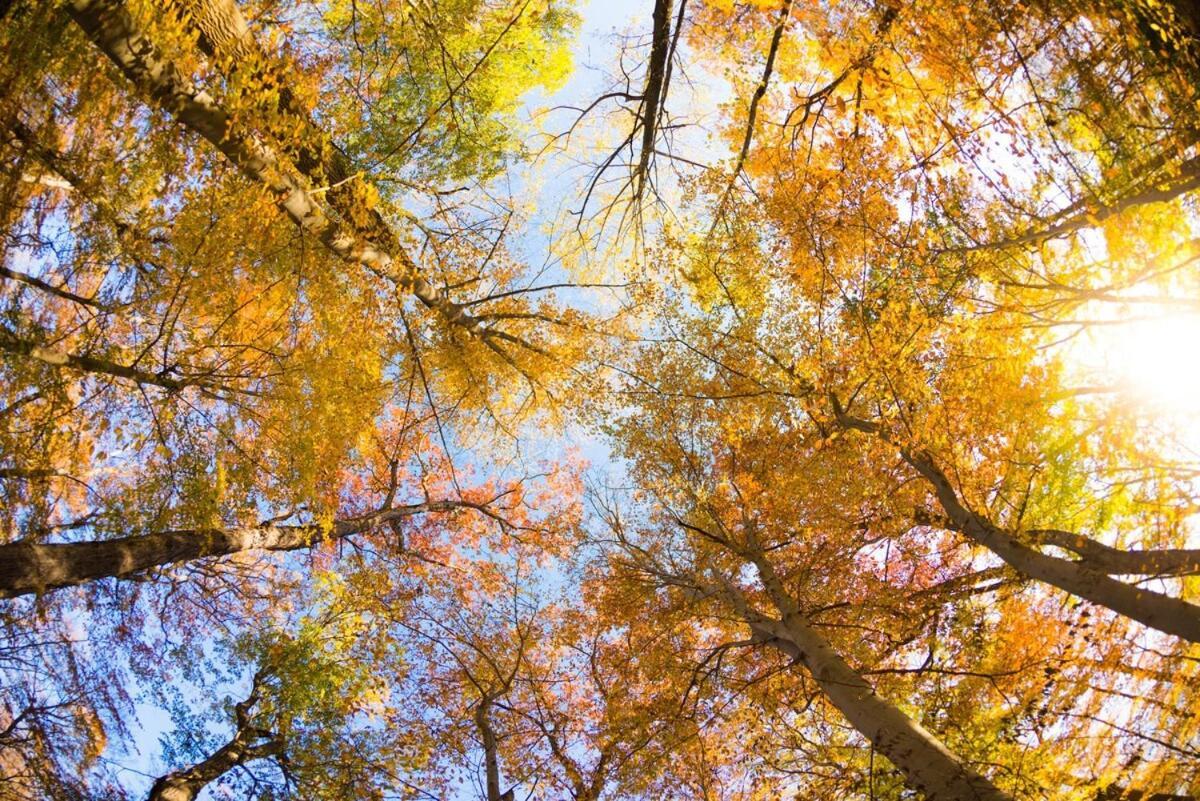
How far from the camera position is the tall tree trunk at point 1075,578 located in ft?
12.2

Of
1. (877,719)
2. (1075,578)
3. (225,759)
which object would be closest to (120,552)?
(225,759)

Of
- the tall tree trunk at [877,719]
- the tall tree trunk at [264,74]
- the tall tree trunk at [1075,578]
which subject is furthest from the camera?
the tall tree trunk at [877,719]

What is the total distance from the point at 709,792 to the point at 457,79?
36.1 ft

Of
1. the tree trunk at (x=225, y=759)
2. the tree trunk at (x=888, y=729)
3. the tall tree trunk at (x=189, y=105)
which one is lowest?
the tree trunk at (x=888, y=729)

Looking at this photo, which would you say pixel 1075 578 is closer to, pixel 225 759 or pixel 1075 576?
pixel 1075 576

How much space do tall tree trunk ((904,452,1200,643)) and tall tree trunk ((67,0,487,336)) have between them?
5676 mm

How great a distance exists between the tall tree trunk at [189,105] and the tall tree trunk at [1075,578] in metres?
5.68

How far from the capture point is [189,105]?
4145mm

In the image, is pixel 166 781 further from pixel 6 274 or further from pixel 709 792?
pixel 709 792

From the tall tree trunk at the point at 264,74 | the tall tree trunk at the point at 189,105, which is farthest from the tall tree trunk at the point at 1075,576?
the tall tree trunk at the point at 189,105

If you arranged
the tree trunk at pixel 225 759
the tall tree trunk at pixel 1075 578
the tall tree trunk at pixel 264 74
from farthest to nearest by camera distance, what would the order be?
the tree trunk at pixel 225 759
the tall tree trunk at pixel 264 74
the tall tree trunk at pixel 1075 578

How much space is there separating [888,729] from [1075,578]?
6.26ft

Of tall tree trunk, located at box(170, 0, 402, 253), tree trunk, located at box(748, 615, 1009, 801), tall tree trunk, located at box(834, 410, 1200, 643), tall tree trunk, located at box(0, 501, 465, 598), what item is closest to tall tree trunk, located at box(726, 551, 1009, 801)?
tree trunk, located at box(748, 615, 1009, 801)

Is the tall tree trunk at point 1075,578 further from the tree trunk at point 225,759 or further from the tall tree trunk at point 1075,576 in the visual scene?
the tree trunk at point 225,759
